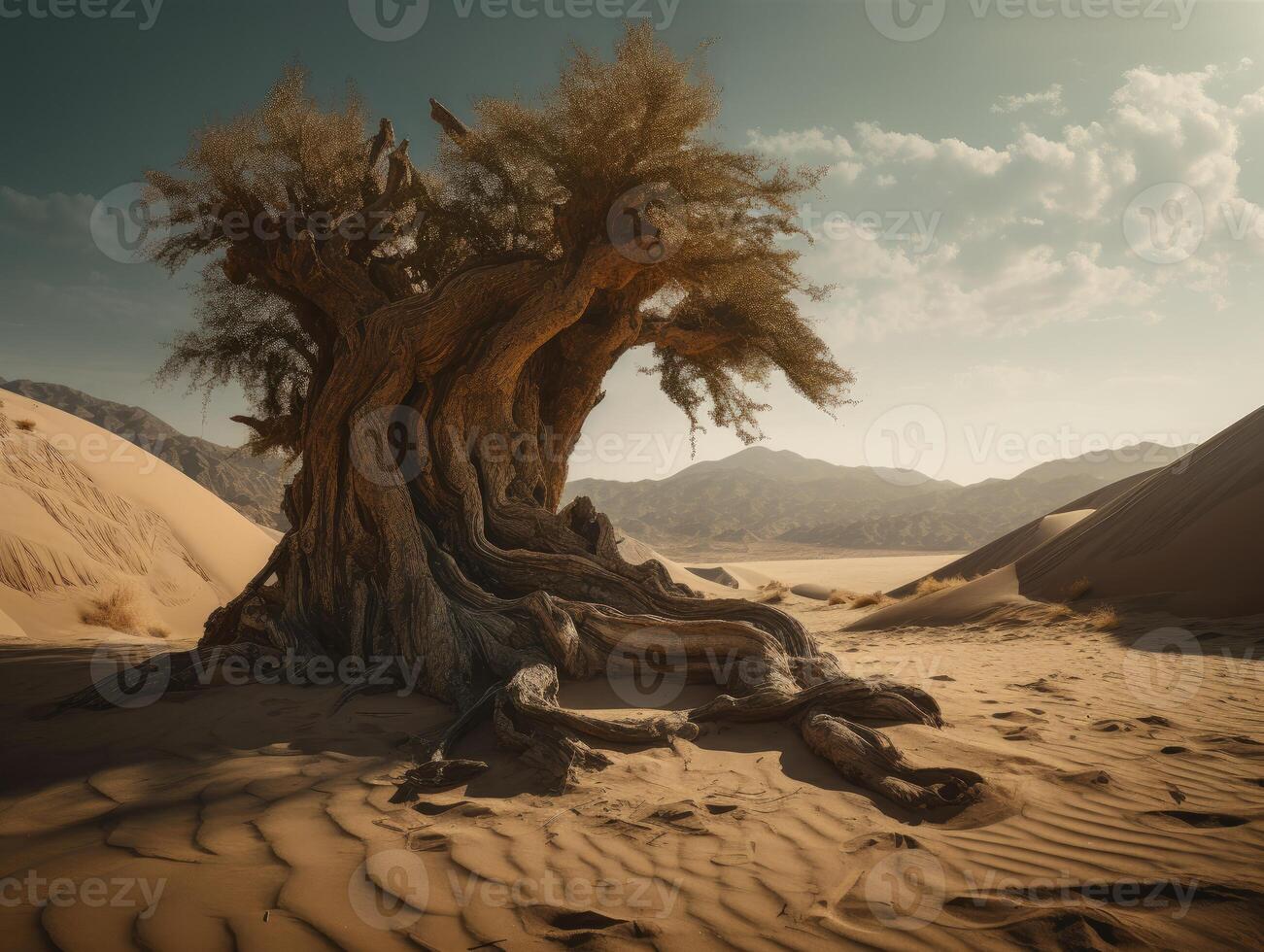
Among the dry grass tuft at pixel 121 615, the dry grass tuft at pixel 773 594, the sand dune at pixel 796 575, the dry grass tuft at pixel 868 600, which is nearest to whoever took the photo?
the dry grass tuft at pixel 121 615

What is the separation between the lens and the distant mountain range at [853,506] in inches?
2982

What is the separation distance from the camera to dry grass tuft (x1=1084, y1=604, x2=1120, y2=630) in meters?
9.28

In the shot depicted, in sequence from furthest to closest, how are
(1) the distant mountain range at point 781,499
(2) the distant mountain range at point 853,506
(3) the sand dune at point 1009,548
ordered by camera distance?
(2) the distant mountain range at point 853,506, (1) the distant mountain range at point 781,499, (3) the sand dune at point 1009,548

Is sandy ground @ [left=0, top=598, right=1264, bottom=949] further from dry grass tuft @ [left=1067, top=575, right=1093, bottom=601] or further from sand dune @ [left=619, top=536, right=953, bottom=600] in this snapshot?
sand dune @ [left=619, top=536, right=953, bottom=600]

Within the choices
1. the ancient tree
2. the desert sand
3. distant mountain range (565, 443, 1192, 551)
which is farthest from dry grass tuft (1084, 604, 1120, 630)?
distant mountain range (565, 443, 1192, 551)

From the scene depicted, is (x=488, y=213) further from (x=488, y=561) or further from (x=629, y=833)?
(x=629, y=833)

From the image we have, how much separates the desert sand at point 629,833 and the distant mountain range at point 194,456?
165ft

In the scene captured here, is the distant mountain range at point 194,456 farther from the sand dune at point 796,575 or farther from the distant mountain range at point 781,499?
the sand dune at point 796,575

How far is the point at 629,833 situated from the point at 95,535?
644 inches

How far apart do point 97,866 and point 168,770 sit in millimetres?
1198

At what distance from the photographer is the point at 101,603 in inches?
481

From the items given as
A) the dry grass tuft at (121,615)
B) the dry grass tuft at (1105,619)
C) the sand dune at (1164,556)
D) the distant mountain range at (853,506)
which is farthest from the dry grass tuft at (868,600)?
the distant mountain range at (853,506)

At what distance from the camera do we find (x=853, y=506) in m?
103

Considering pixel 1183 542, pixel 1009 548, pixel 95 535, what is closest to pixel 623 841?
pixel 1183 542
